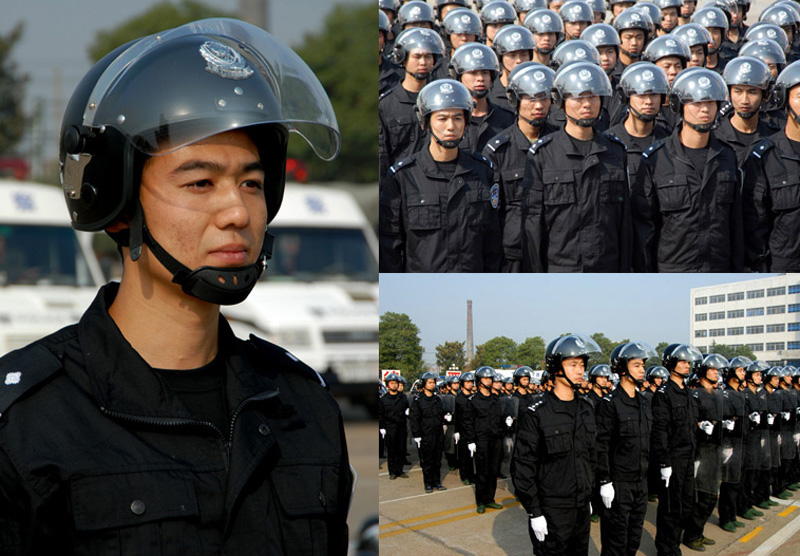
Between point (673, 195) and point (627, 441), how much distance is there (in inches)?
50.3

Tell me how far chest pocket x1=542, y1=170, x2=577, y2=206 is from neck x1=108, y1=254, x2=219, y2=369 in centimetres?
→ 303

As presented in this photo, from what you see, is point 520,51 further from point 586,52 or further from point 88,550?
point 88,550

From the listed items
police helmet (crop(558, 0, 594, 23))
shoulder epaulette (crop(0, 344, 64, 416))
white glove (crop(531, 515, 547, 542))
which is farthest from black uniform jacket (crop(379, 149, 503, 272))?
police helmet (crop(558, 0, 594, 23))

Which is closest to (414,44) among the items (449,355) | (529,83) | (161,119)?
(529,83)

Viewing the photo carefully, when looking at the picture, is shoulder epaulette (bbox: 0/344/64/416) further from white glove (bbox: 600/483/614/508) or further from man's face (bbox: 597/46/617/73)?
man's face (bbox: 597/46/617/73)

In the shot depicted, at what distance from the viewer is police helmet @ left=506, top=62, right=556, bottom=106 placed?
220 inches

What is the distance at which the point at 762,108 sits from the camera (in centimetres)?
580

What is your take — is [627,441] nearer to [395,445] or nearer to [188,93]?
[395,445]

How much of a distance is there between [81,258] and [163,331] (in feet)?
29.5

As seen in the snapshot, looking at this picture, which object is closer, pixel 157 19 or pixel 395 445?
pixel 395 445

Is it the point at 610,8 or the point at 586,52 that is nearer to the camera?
the point at 586,52

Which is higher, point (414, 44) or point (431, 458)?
point (414, 44)

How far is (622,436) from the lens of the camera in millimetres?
4938

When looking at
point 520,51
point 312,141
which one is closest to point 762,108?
point 520,51
